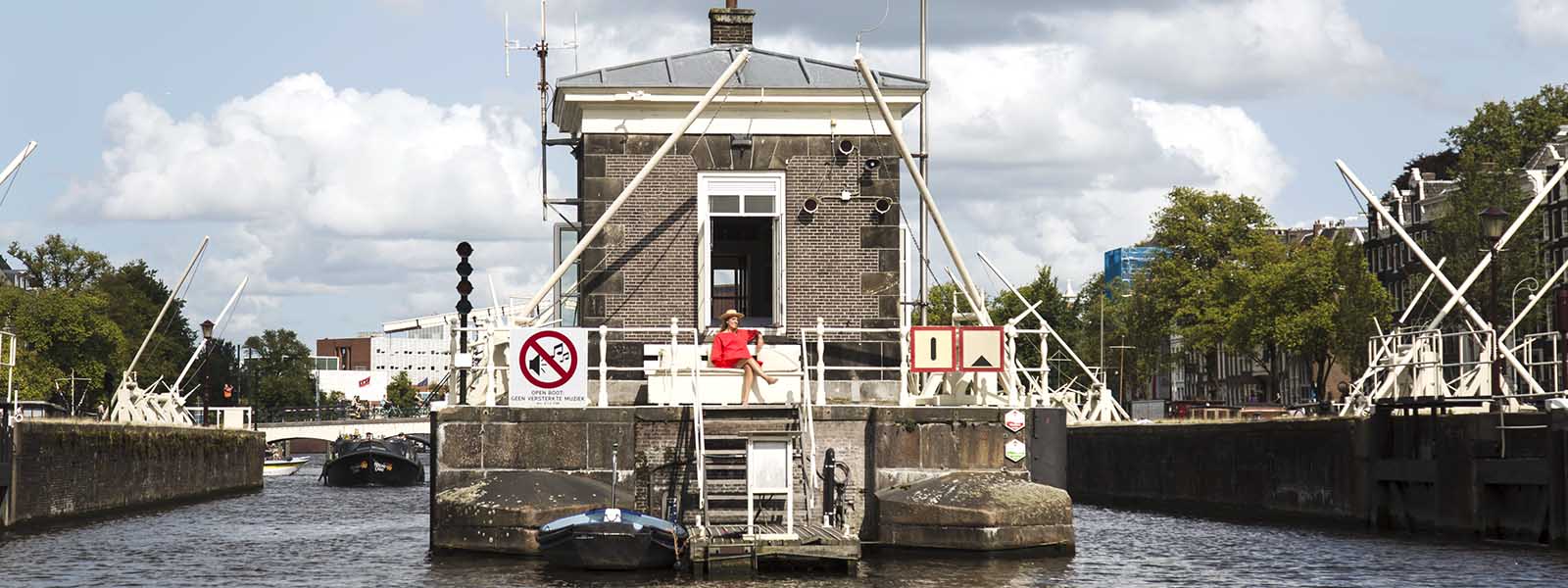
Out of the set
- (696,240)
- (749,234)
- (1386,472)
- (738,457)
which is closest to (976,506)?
(738,457)

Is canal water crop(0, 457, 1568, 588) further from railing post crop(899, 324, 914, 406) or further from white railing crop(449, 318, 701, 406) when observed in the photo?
railing post crop(899, 324, 914, 406)

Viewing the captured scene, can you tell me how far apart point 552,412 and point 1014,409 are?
6.75m

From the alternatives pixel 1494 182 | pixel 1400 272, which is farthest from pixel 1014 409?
pixel 1400 272

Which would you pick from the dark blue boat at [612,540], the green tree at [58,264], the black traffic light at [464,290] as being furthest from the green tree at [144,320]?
the dark blue boat at [612,540]

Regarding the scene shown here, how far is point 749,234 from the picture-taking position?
36.9m

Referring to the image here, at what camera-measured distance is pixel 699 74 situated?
3566 cm

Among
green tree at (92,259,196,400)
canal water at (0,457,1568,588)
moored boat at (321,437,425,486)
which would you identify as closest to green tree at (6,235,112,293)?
green tree at (92,259,196,400)

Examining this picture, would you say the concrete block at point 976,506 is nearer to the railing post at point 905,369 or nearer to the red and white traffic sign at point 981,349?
the railing post at point 905,369

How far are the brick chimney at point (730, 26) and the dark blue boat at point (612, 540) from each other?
14.1 metres

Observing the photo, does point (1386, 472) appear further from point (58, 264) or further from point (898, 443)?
point (58, 264)

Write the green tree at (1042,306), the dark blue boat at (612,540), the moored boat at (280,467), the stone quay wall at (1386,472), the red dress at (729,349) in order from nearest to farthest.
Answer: the dark blue boat at (612,540)
the red dress at (729,349)
the stone quay wall at (1386,472)
the moored boat at (280,467)
the green tree at (1042,306)

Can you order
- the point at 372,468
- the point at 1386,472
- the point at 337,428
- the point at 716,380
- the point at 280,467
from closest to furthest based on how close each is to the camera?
the point at 716,380, the point at 1386,472, the point at 372,468, the point at 280,467, the point at 337,428

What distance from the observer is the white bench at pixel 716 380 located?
31.8 metres

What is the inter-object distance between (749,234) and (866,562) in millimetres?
9858
